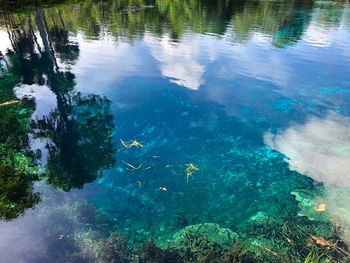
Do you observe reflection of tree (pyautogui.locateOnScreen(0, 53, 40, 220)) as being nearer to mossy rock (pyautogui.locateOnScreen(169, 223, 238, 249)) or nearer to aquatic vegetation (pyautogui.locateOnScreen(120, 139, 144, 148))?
aquatic vegetation (pyautogui.locateOnScreen(120, 139, 144, 148))

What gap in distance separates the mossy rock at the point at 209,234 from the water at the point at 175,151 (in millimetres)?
60

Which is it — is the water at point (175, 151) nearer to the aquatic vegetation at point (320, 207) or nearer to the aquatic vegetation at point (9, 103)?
the aquatic vegetation at point (320, 207)

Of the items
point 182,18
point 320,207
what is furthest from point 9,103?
point 182,18

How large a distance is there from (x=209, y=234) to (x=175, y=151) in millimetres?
5957

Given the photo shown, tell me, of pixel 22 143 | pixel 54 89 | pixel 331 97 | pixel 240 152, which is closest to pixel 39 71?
pixel 54 89

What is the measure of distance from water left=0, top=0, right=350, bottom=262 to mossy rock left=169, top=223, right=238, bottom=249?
0.06m

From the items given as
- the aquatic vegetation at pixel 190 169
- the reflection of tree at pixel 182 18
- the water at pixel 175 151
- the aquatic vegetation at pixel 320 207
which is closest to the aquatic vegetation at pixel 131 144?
the water at pixel 175 151

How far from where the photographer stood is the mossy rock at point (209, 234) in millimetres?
12453

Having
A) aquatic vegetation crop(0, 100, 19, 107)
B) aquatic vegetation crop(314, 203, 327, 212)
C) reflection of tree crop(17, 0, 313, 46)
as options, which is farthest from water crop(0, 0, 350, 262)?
reflection of tree crop(17, 0, 313, 46)

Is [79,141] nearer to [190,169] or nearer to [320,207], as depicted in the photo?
[190,169]

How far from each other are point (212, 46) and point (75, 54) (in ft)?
46.0

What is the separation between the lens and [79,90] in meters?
24.6

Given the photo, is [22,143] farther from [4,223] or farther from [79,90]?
[79,90]

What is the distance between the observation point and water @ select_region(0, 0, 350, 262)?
1251cm
